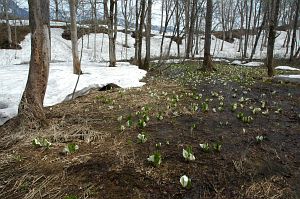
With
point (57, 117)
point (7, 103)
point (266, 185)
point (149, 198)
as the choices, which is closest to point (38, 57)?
point (57, 117)

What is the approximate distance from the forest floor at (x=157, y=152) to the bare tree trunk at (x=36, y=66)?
1.13 feet

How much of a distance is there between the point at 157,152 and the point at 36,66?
9.99 ft

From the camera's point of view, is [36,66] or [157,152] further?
[36,66]

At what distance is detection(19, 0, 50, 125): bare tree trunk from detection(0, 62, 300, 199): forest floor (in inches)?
13.5

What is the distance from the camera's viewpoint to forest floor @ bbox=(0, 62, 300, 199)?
11.1 ft

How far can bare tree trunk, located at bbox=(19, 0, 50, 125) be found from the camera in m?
5.38

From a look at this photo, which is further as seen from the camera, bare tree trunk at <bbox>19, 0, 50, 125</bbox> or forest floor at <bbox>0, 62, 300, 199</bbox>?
bare tree trunk at <bbox>19, 0, 50, 125</bbox>

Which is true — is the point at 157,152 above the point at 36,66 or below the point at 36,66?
below

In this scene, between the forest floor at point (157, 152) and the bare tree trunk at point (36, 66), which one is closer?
the forest floor at point (157, 152)

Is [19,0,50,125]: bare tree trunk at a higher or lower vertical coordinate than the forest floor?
higher

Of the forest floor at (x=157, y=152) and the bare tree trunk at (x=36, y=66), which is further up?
the bare tree trunk at (x=36, y=66)

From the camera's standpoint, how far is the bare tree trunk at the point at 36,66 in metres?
5.38

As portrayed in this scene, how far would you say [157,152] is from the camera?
4.25m

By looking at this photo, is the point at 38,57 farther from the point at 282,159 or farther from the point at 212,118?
the point at 282,159
